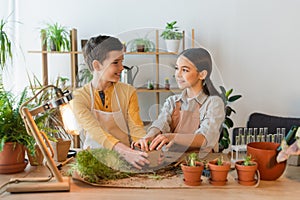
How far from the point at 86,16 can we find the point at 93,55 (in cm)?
246

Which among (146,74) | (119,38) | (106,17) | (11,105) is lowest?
(11,105)

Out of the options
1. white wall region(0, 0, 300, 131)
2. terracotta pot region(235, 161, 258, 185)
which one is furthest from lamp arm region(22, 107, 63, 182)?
white wall region(0, 0, 300, 131)

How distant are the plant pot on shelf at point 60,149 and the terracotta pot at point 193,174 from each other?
0.59 m

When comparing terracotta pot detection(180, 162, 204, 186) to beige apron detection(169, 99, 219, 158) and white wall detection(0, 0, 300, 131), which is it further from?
white wall detection(0, 0, 300, 131)

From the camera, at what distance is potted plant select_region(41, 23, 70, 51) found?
3.63 meters

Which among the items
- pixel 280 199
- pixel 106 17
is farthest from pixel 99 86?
pixel 106 17

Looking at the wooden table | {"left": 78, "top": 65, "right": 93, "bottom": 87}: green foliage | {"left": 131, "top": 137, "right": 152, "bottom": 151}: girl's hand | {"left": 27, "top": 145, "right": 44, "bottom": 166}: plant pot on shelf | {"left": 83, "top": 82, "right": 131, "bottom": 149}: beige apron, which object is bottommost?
the wooden table

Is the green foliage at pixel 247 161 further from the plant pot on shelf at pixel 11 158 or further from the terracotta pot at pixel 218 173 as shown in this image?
the plant pot on shelf at pixel 11 158

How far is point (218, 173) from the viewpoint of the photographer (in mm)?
1402

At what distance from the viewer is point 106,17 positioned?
152 inches

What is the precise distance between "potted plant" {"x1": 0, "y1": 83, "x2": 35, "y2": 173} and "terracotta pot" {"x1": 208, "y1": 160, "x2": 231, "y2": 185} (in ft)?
2.33

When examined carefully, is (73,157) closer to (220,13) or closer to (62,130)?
(62,130)

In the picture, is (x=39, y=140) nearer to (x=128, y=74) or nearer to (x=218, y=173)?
(x=128, y=74)

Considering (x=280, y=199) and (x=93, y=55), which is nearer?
(x=280, y=199)
